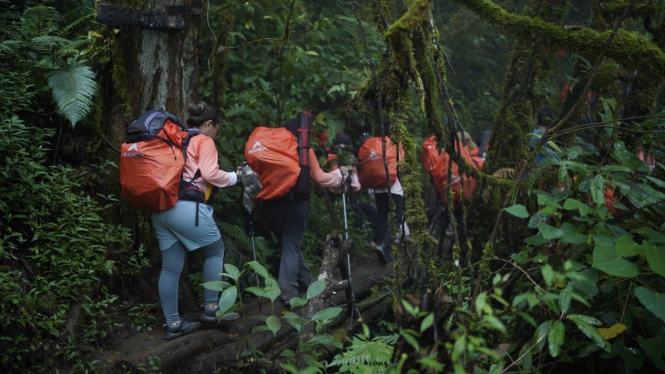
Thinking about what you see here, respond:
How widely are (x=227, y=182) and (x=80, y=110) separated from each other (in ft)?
5.16

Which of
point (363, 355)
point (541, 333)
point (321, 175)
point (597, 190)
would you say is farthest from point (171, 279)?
point (597, 190)

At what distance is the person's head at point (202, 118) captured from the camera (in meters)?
5.91

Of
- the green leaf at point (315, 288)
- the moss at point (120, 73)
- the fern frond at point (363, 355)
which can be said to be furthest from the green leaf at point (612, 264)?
the moss at point (120, 73)

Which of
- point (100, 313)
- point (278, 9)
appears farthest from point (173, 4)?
point (278, 9)

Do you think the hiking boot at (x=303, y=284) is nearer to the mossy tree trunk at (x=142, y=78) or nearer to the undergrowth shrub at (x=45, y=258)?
the mossy tree trunk at (x=142, y=78)

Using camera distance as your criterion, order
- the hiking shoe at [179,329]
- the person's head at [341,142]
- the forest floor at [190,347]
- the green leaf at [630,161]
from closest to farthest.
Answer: the green leaf at [630,161] → the forest floor at [190,347] → the hiking shoe at [179,329] → the person's head at [341,142]

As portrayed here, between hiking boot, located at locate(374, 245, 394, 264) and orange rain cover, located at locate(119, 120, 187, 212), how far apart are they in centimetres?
478

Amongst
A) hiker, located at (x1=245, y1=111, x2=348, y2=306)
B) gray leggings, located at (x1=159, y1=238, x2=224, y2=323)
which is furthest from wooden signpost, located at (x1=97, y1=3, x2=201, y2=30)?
gray leggings, located at (x1=159, y1=238, x2=224, y2=323)

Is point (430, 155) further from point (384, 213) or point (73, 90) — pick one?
point (73, 90)

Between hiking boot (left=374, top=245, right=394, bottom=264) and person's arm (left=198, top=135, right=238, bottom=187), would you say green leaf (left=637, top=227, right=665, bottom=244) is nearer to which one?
person's arm (left=198, top=135, right=238, bottom=187)

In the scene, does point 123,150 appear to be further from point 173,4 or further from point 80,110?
point 173,4

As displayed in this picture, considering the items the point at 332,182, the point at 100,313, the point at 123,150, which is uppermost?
the point at 123,150

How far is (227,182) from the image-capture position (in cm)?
573

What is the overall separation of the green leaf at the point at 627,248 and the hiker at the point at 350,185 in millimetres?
5102
